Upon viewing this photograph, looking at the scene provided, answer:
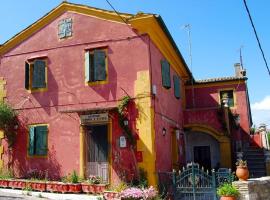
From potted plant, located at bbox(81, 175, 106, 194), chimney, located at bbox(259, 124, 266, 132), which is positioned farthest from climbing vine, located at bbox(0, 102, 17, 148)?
chimney, located at bbox(259, 124, 266, 132)

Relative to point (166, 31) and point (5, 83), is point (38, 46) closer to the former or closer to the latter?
point (5, 83)

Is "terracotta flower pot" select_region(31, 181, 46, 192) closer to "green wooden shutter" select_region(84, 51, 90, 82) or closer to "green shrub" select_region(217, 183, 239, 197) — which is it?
"green wooden shutter" select_region(84, 51, 90, 82)

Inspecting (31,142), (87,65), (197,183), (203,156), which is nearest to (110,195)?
(197,183)

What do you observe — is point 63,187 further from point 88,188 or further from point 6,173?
point 6,173

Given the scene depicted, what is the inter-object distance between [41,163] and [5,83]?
4557 mm

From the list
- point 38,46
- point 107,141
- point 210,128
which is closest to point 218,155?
point 210,128

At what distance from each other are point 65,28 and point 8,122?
16.4 feet

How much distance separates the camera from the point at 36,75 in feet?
52.2

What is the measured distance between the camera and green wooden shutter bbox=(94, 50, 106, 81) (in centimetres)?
1453

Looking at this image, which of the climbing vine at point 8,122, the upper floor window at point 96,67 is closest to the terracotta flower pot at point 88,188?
the upper floor window at point 96,67

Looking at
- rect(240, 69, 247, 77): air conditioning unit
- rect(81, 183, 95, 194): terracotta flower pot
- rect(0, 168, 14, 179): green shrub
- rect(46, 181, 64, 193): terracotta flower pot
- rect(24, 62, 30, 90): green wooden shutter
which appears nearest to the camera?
rect(81, 183, 95, 194): terracotta flower pot

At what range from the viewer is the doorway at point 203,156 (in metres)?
20.5

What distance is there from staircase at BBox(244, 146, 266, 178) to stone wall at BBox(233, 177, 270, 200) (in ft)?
21.9

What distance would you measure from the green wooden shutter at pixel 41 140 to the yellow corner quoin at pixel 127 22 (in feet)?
15.2
